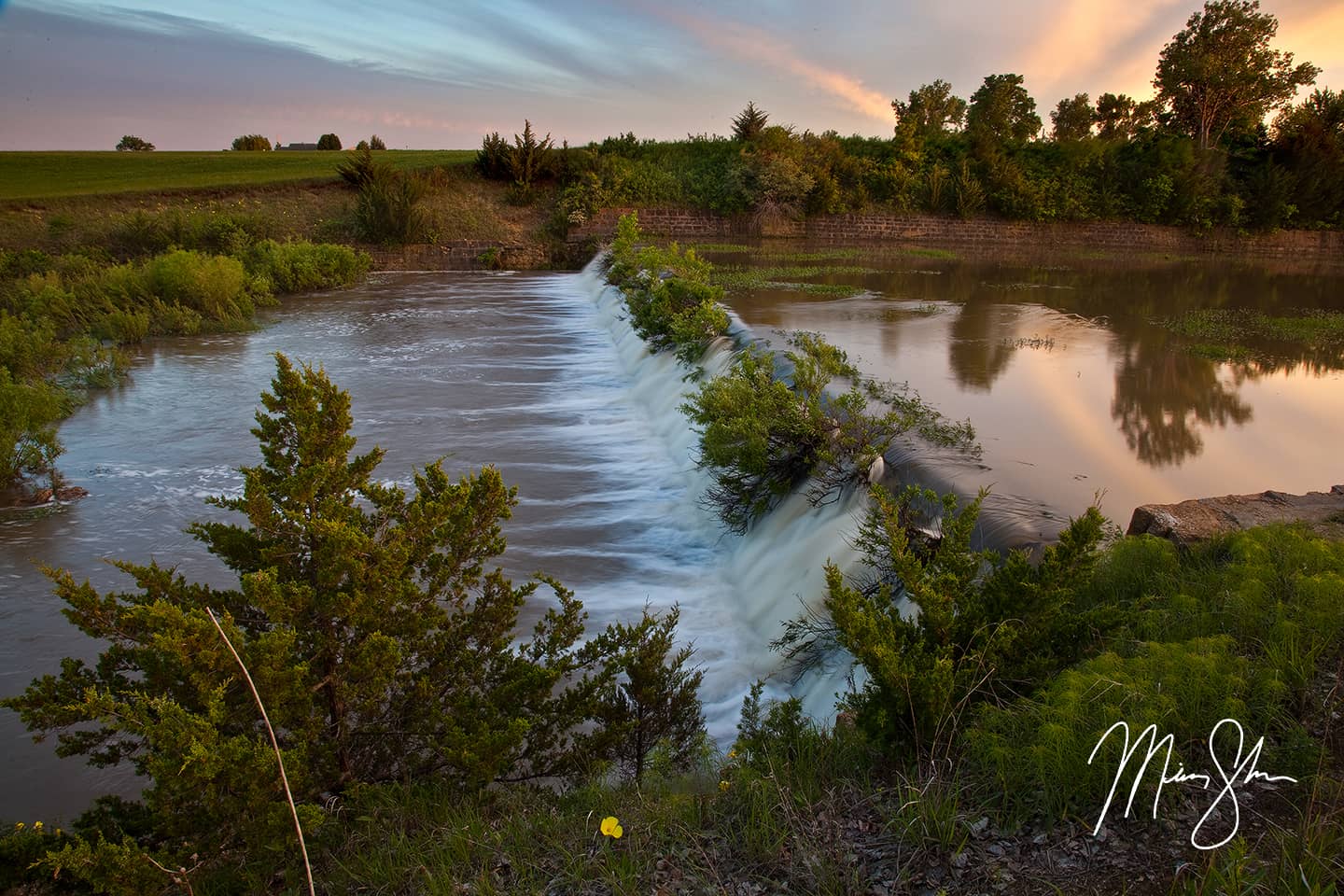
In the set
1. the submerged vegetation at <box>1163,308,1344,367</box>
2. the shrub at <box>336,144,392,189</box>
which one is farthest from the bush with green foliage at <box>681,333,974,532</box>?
the shrub at <box>336,144,392,189</box>

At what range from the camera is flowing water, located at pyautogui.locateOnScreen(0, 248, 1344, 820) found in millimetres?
5367

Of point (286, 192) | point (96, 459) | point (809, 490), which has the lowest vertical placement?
point (96, 459)

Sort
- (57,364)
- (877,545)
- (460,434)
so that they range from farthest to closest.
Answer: (57,364) < (460,434) < (877,545)

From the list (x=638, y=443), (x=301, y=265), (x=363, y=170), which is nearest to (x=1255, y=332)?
(x=638, y=443)

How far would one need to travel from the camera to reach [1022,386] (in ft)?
30.5

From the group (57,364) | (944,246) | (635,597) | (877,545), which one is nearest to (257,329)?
(57,364)

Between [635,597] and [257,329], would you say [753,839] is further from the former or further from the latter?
[257,329]

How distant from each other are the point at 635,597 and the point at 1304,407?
7186 millimetres

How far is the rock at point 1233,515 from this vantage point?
4109mm

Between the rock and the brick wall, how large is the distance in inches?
1041

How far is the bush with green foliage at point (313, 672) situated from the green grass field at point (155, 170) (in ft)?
82.5

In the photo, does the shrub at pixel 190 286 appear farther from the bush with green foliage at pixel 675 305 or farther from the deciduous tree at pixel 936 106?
the deciduous tree at pixel 936 106

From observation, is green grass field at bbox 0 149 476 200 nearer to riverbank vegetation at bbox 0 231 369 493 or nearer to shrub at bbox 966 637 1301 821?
riverbank vegetation at bbox 0 231 369 493
